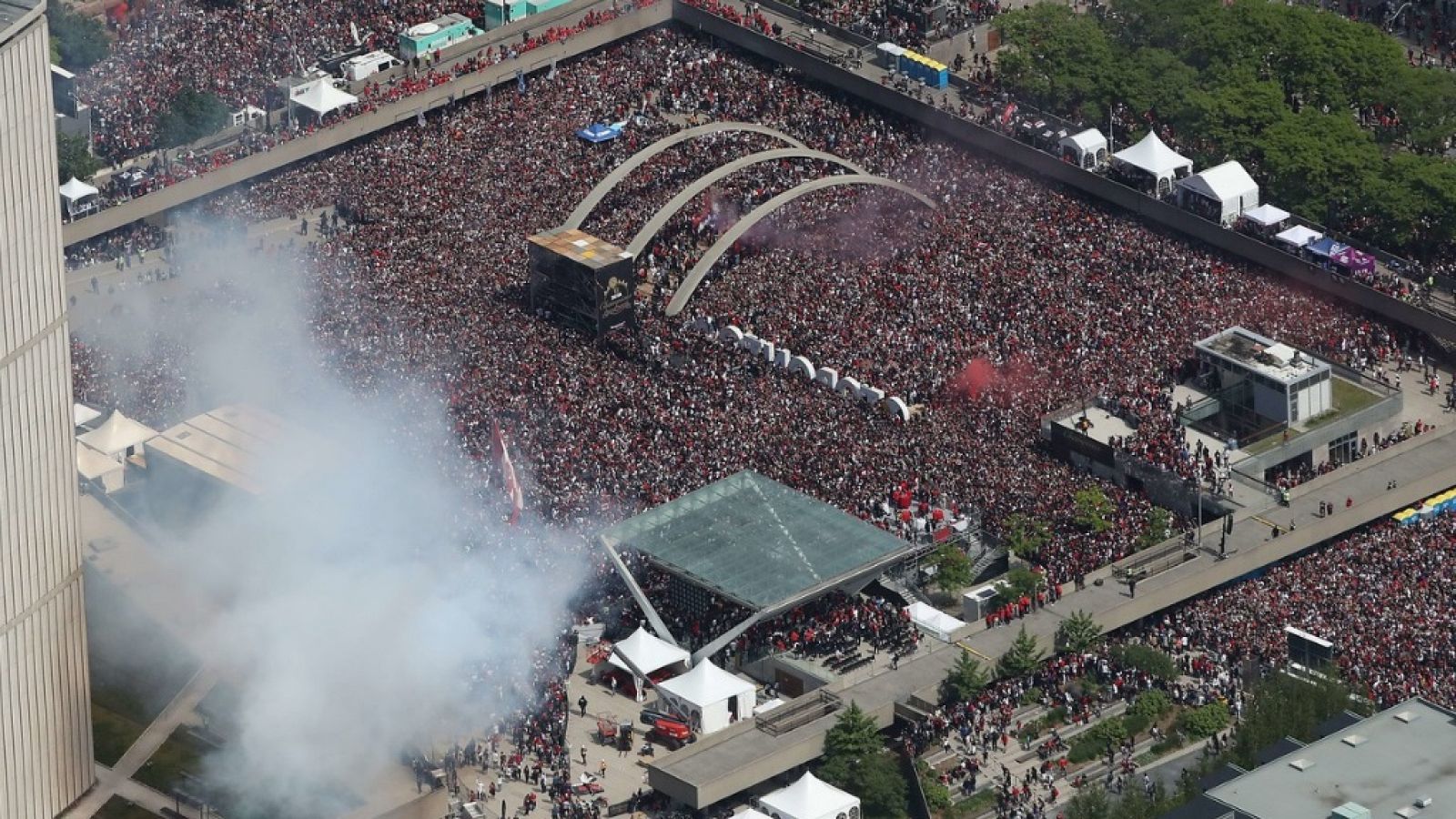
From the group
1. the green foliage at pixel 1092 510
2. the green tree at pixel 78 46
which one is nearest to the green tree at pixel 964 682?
the green foliage at pixel 1092 510

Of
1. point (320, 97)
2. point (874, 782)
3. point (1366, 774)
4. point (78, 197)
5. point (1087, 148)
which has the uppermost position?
point (1366, 774)

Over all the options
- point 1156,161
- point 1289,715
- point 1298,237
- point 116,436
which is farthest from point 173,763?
point 1156,161

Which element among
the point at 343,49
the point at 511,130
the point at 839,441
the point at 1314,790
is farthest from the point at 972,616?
the point at 343,49

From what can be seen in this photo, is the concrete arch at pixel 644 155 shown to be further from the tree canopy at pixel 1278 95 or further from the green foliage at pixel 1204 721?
the green foliage at pixel 1204 721

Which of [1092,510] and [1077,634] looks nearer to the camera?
[1077,634]

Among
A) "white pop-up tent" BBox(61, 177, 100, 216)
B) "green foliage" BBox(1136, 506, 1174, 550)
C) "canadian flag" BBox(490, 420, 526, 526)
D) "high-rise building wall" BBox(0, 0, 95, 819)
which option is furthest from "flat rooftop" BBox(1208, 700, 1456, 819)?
"white pop-up tent" BBox(61, 177, 100, 216)

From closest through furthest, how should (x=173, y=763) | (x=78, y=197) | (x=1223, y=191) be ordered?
(x=173, y=763)
(x=1223, y=191)
(x=78, y=197)

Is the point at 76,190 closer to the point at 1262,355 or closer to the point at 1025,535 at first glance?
the point at 1025,535

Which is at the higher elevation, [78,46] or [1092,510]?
[1092,510]
